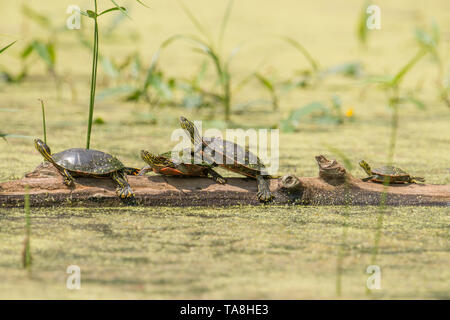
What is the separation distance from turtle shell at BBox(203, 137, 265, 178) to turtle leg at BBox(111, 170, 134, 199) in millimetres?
340

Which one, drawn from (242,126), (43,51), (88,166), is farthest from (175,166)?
(43,51)

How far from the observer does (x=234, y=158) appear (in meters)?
2.35

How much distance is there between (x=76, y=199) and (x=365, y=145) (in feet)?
6.35

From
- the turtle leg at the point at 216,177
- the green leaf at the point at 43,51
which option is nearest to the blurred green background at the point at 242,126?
the green leaf at the point at 43,51

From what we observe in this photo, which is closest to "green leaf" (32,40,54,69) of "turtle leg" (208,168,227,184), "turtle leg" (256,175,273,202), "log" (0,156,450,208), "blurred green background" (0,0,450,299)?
"blurred green background" (0,0,450,299)

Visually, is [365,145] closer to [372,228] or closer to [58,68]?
[372,228]

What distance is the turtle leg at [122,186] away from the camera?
2.28 metres

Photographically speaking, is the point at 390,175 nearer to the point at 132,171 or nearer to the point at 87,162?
the point at 132,171

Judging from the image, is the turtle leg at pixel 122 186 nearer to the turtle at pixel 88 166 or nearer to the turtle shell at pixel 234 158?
the turtle at pixel 88 166

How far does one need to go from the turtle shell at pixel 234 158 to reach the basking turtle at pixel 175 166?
6 cm

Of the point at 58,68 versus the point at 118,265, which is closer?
the point at 118,265

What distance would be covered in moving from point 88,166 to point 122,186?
143 millimetres

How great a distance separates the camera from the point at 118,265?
181 centimetres
